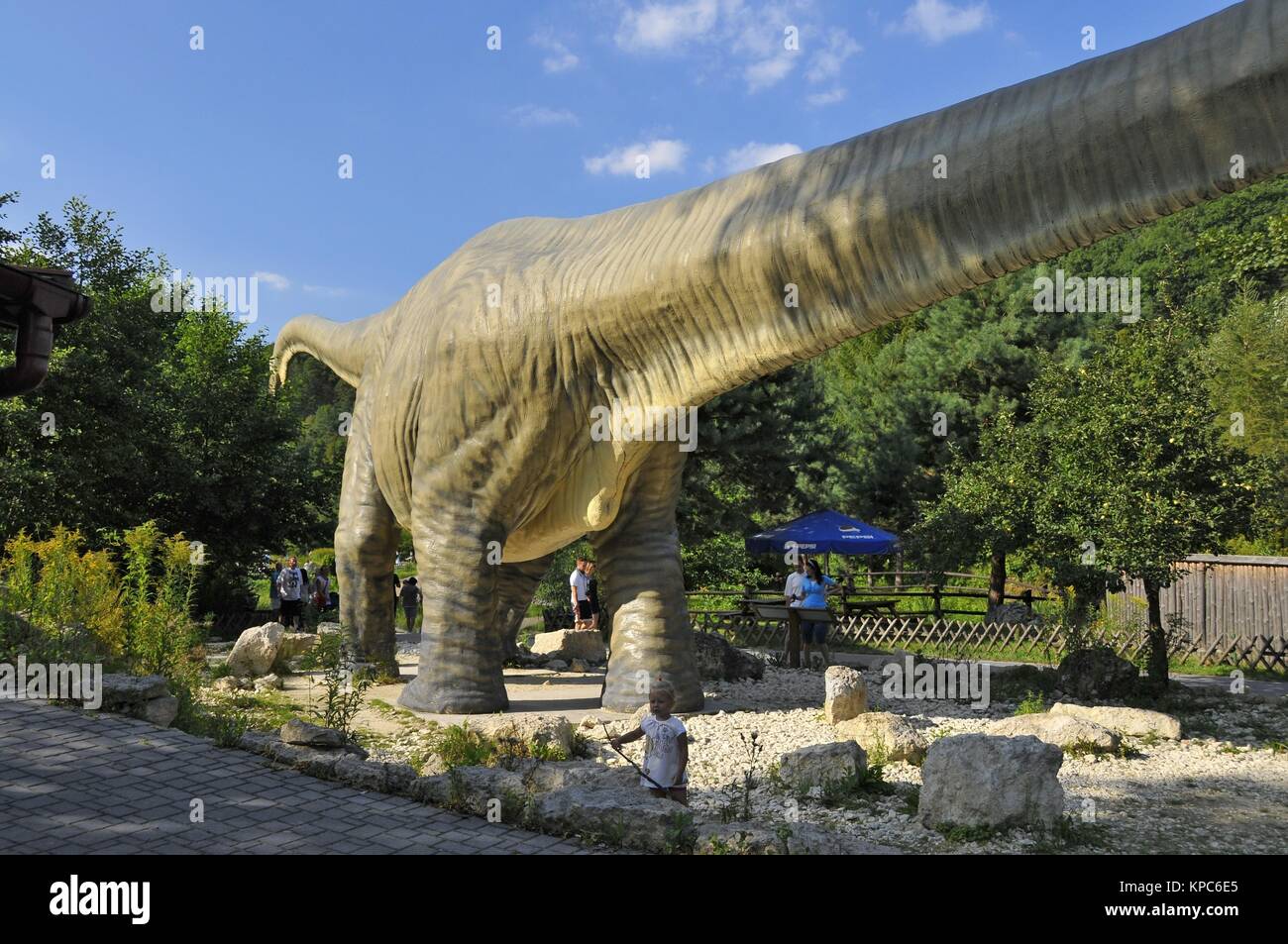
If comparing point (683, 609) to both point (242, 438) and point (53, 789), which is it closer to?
point (53, 789)

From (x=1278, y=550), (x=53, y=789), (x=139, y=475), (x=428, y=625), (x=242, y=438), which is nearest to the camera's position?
(x=53, y=789)

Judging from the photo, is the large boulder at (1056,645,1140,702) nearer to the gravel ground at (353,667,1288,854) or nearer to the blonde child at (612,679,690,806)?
the gravel ground at (353,667,1288,854)

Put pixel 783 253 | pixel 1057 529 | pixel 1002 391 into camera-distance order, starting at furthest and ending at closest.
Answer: pixel 1002 391, pixel 1057 529, pixel 783 253

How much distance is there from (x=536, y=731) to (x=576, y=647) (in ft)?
20.7

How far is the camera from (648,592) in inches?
355

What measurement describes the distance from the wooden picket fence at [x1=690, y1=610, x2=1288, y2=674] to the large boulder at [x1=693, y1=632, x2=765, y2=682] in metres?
1.50

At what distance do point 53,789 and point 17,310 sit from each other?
248cm

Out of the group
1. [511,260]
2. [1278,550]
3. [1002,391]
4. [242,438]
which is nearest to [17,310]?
[511,260]

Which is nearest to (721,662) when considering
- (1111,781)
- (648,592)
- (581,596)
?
(648,592)

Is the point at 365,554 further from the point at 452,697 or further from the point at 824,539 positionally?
the point at 824,539

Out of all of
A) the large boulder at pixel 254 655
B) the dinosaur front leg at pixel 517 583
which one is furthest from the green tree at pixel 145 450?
the dinosaur front leg at pixel 517 583

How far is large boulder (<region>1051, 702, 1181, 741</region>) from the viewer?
8.52m

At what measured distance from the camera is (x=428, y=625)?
8805mm

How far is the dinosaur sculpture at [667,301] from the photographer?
5035 mm
